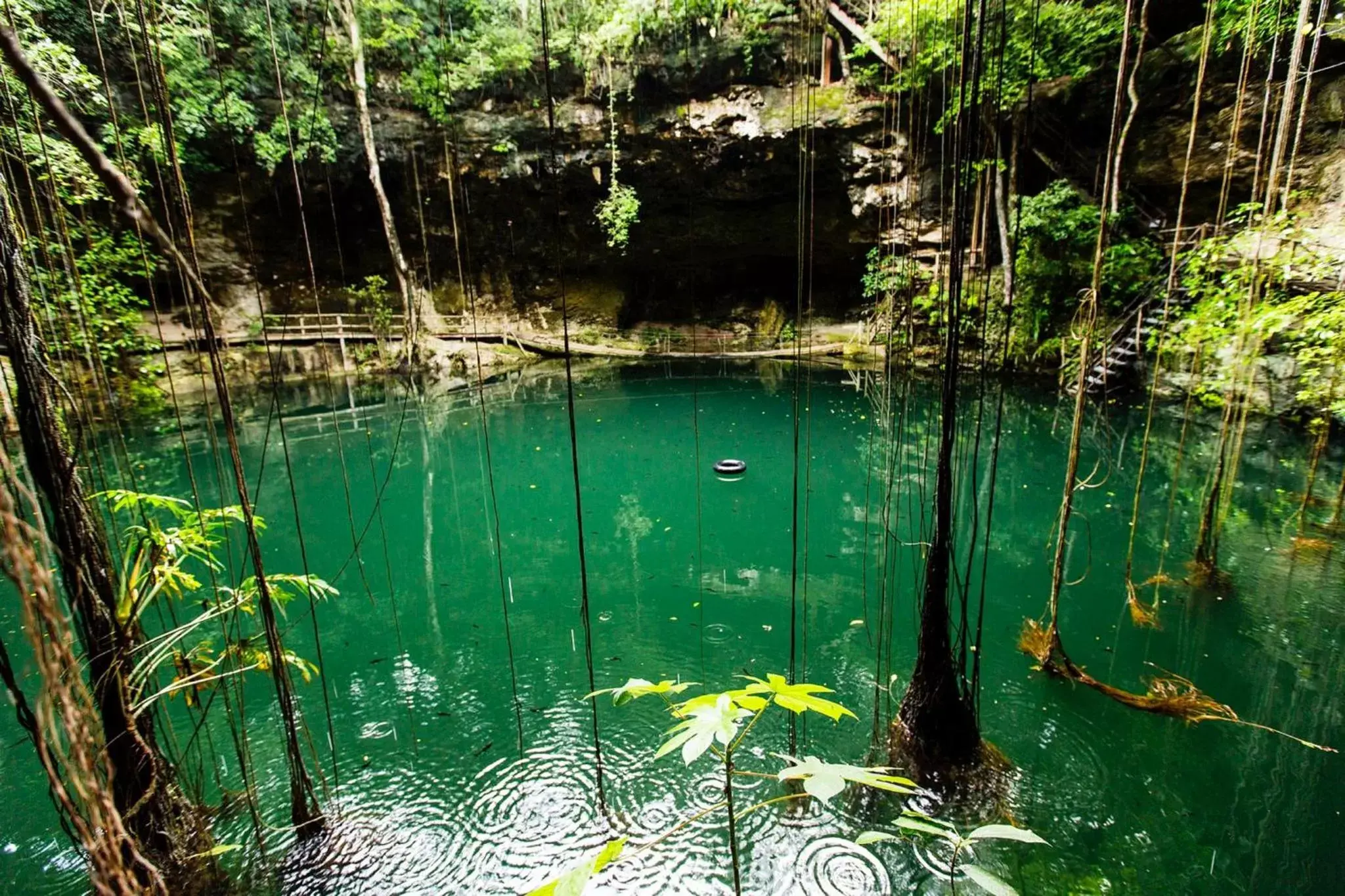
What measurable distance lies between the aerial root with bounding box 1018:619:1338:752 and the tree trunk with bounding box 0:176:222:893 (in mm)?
3356

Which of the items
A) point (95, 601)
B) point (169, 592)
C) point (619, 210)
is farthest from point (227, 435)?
point (619, 210)

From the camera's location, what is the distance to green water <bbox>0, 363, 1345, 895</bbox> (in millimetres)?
2277

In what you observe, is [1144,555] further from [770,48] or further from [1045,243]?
[770,48]

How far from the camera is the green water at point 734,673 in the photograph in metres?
2.28

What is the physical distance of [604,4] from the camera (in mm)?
11258

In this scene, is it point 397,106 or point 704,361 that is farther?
point 704,361

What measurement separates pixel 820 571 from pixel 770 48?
32.7 ft

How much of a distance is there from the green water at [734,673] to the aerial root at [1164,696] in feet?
0.18

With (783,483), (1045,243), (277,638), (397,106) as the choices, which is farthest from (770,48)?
(277,638)

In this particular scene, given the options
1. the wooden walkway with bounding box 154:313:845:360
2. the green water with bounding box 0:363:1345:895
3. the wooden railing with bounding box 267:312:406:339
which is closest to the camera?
the green water with bounding box 0:363:1345:895

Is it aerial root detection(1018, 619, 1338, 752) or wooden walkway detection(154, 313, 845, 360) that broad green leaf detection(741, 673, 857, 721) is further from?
wooden walkway detection(154, 313, 845, 360)

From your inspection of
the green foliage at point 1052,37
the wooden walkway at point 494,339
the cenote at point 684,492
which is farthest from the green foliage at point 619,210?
the green foliage at point 1052,37

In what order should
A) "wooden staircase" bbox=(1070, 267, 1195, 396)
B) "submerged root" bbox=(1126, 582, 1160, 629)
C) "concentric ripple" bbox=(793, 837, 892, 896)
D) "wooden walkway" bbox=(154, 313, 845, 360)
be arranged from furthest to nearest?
"wooden walkway" bbox=(154, 313, 845, 360), "wooden staircase" bbox=(1070, 267, 1195, 396), "submerged root" bbox=(1126, 582, 1160, 629), "concentric ripple" bbox=(793, 837, 892, 896)

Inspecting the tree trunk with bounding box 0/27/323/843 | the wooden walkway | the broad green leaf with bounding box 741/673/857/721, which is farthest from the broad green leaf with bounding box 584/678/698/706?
the wooden walkway
